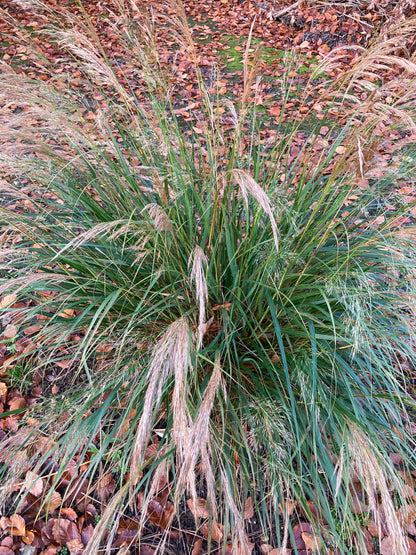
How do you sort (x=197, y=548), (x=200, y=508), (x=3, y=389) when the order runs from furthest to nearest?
(x=3, y=389) → (x=200, y=508) → (x=197, y=548)

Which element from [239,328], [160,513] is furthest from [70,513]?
[239,328]

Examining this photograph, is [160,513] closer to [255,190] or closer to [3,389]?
[3,389]

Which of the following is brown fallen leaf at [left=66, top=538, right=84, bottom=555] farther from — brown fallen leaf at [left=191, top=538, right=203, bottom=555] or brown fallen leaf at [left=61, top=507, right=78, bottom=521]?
brown fallen leaf at [left=191, top=538, right=203, bottom=555]

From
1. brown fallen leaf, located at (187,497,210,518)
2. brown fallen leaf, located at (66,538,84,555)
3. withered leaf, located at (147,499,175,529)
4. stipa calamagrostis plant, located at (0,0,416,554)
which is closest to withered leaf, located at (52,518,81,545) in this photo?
brown fallen leaf, located at (66,538,84,555)

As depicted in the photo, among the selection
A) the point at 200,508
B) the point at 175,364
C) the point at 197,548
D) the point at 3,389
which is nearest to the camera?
the point at 175,364

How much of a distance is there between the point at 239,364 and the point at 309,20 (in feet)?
19.0

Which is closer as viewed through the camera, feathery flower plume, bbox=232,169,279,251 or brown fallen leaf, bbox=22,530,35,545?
feathery flower plume, bbox=232,169,279,251

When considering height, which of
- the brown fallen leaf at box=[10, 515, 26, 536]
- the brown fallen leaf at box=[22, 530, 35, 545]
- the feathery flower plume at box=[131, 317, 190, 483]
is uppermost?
the feathery flower plume at box=[131, 317, 190, 483]

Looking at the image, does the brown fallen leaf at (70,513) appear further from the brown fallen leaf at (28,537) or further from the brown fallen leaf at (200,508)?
the brown fallen leaf at (200,508)

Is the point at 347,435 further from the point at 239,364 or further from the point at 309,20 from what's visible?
the point at 309,20

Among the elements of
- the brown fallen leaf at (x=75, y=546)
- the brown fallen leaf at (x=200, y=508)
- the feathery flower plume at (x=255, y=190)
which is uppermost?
the feathery flower plume at (x=255, y=190)

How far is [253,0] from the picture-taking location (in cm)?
664

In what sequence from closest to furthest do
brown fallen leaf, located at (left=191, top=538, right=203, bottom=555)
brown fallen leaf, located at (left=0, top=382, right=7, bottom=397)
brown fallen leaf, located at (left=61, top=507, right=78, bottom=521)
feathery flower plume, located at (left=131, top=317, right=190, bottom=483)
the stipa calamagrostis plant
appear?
feathery flower plume, located at (left=131, top=317, right=190, bottom=483), the stipa calamagrostis plant, brown fallen leaf, located at (left=191, top=538, right=203, bottom=555), brown fallen leaf, located at (left=61, top=507, right=78, bottom=521), brown fallen leaf, located at (left=0, top=382, right=7, bottom=397)

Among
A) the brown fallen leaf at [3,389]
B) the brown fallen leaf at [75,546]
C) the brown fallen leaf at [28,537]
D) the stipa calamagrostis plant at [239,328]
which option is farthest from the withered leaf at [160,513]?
Result: the brown fallen leaf at [3,389]
